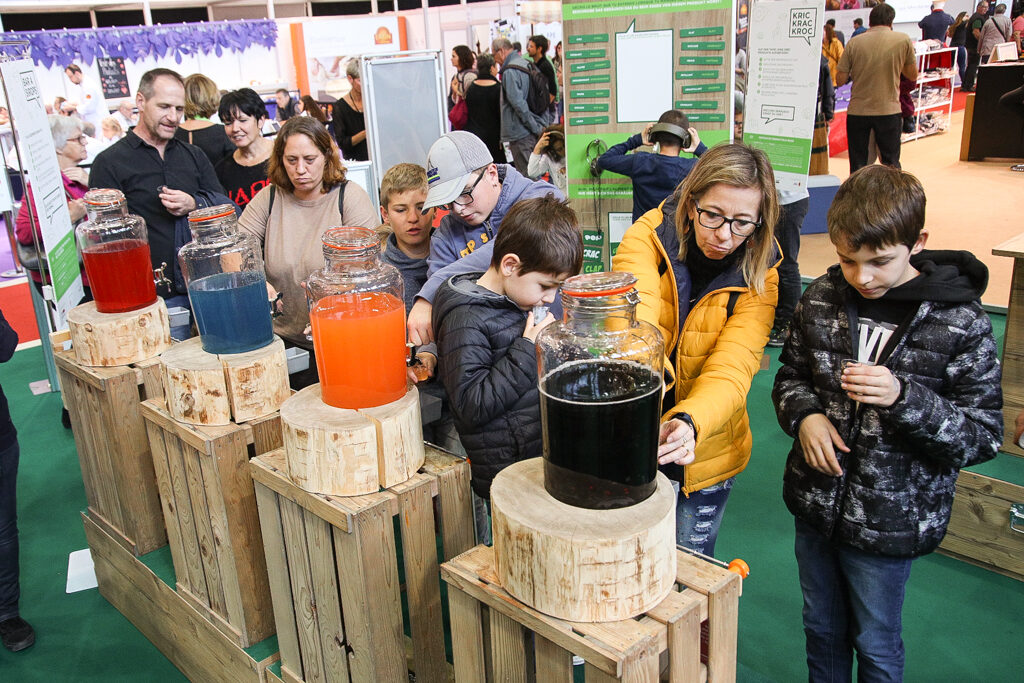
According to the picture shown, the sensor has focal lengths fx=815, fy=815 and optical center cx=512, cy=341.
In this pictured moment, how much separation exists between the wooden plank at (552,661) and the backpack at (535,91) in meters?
6.83

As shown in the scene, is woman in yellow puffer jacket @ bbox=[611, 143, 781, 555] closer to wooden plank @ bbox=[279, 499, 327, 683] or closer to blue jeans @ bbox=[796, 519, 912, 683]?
blue jeans @ bbox=[796, 519, 912, 683]

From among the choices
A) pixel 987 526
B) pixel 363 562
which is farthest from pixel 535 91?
pixel 363 562

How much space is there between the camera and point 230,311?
2025 mm

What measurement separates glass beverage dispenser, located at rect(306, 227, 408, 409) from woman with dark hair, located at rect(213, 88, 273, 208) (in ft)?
6.85

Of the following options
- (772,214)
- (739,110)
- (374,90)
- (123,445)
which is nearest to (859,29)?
(739,110)

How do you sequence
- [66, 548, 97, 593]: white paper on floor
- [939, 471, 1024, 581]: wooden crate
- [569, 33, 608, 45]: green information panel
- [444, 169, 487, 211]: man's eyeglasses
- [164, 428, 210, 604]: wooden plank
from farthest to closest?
1. [569, 33, 608, 45]: green information panel
2. [66, 548, 97, 593]: white paper on floor
3. [939, 471, 1024, 581]: wooden crate
4. [444, 169, 487, 211]: man's eyeglasses
5. [164, 428, 210, 604]: wooden plank

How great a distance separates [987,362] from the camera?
165 cm

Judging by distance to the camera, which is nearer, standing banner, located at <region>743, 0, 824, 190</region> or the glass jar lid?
the glass jar lid

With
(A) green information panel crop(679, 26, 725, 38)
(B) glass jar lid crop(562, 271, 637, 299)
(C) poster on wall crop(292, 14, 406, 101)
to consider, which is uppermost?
(C) poster on wall crop(292, 14, 406, 101)

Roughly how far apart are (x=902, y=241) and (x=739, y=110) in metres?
3.94

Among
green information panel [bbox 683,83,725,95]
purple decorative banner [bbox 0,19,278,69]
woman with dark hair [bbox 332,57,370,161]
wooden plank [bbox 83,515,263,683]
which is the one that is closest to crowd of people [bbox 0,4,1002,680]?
wooden plank [bbox 83,515,263,683]

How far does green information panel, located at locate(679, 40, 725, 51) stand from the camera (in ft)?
12.0

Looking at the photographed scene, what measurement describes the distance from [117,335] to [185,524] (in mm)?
608

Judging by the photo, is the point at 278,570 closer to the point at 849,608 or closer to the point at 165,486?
the point at 165,486
